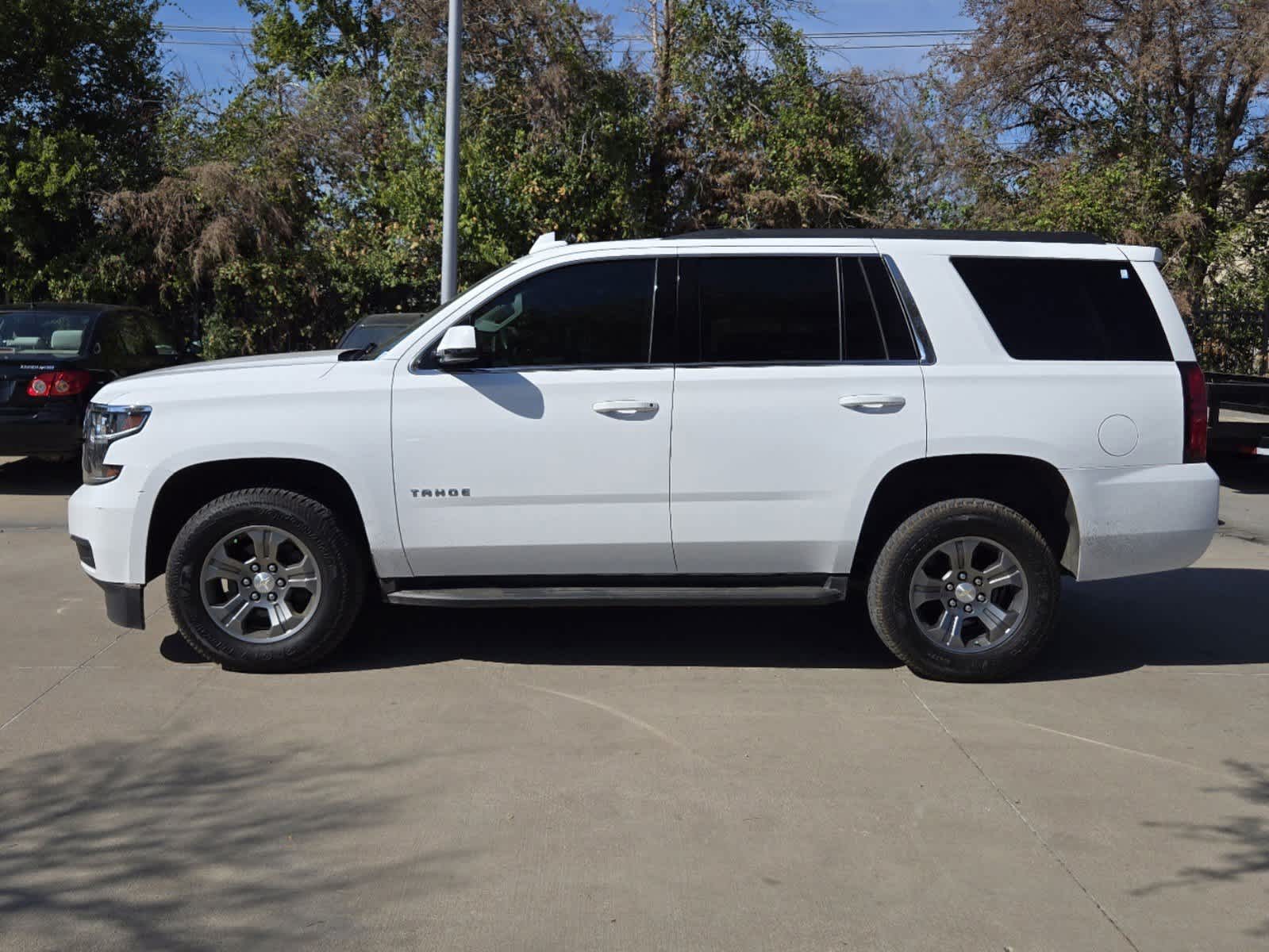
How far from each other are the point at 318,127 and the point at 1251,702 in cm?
1681

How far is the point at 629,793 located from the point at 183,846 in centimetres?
150

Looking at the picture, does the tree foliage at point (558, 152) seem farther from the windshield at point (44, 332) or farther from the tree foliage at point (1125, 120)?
the windshield at point (44, 332)

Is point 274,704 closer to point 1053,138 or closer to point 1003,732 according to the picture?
point 1003,732

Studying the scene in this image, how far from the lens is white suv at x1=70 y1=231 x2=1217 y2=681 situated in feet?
18.7

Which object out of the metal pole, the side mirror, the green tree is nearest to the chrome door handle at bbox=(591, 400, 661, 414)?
the side mirror

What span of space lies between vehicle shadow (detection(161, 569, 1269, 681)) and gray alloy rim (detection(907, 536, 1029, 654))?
1.14 ft

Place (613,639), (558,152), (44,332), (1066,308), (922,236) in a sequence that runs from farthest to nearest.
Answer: (558,152)
(44,332)
(613,639)
(922,236)
(1066,308)

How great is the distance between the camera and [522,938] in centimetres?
351

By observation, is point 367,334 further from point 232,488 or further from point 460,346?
point 460,346

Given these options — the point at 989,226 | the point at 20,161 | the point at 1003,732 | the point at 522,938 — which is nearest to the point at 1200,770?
the point at 1003,732

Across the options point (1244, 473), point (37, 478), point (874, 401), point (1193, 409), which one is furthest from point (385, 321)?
point (1244, 473)

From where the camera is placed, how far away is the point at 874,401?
571cm

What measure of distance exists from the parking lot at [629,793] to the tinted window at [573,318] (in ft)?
4.95

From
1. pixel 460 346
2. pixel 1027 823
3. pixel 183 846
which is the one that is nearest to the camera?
pixel 183 846
